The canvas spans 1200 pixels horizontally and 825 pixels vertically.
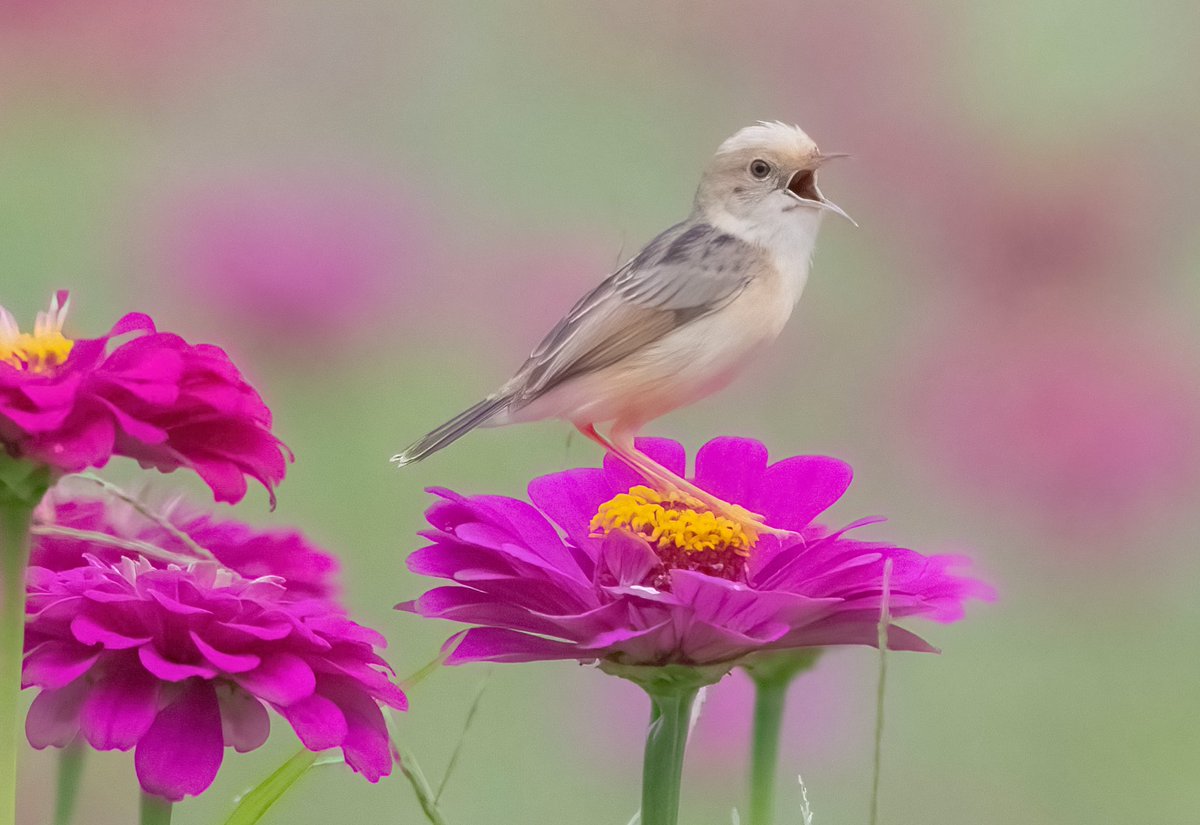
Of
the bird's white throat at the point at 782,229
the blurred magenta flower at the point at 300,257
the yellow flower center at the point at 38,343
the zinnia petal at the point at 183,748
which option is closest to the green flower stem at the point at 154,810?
the zinnia petal at the point at 183,748

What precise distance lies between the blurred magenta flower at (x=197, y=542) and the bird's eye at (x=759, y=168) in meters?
0.26

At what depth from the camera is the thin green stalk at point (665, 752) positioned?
1.35ft

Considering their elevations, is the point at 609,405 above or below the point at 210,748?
above

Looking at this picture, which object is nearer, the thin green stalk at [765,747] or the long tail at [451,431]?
the thin green stalk at [765,747]

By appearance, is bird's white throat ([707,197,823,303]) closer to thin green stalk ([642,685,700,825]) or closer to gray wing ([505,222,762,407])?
gray wing ([505,222,762,407])

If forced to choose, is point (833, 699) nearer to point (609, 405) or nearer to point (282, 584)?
point (609, 405)

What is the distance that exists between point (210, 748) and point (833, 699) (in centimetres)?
85

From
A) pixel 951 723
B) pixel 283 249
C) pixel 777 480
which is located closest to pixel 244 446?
pixel 777 480

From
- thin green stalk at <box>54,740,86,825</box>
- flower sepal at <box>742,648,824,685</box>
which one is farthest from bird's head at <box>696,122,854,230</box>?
thin green stalk at <box>54,740,86,825</box>

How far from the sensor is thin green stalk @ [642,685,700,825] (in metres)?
0.41

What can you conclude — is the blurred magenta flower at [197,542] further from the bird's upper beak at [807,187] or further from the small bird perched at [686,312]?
the bird's upper beak at [807,187]

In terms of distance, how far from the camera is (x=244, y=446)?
1.35 feet

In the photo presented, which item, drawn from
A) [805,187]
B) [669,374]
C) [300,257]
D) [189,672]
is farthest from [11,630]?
[300,257]

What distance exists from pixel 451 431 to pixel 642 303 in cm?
9
